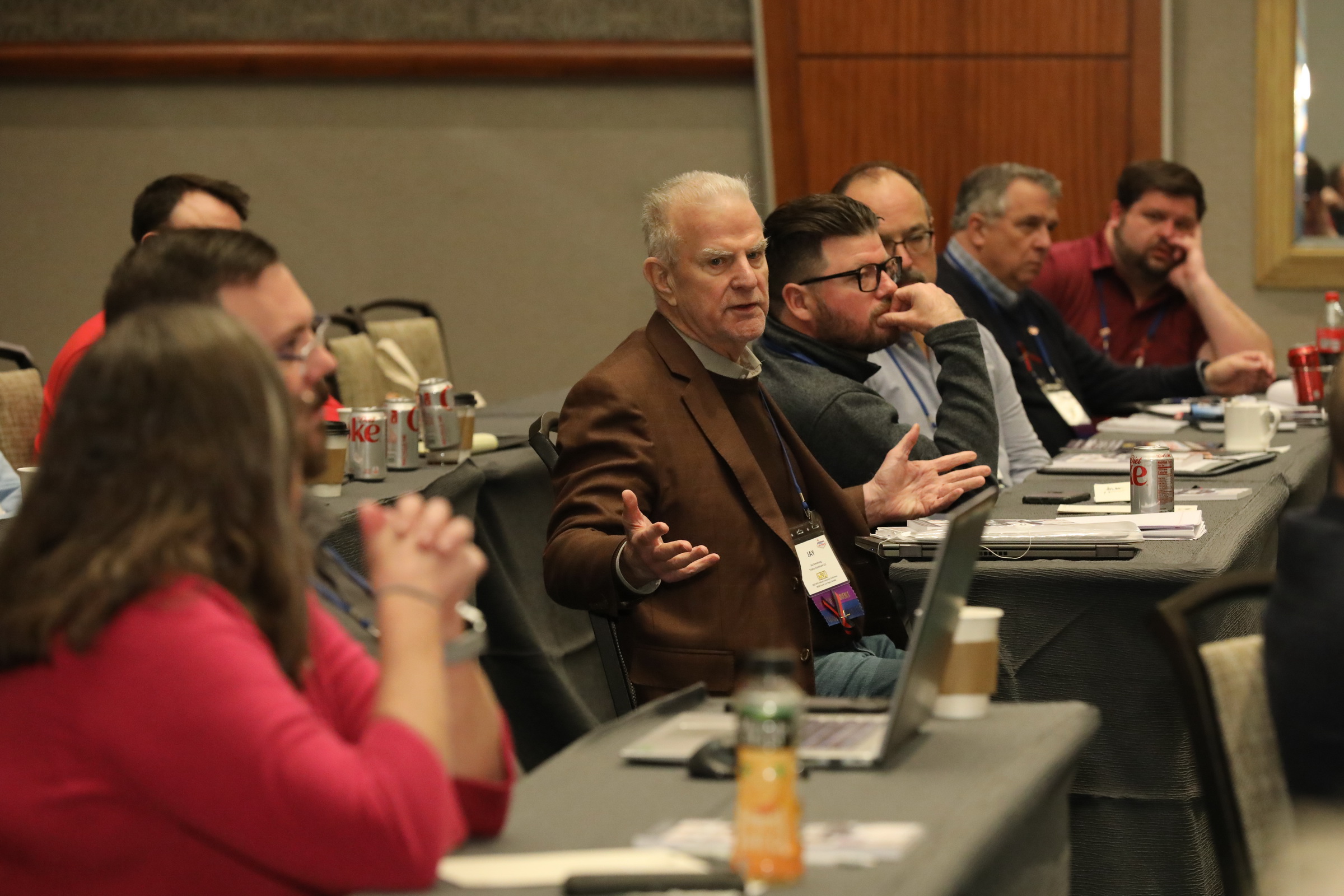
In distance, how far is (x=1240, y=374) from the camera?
4.33 metres

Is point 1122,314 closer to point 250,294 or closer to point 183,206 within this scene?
point 183,206

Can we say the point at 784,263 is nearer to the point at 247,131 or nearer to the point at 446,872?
the point at 446,872

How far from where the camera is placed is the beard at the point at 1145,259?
4.93m

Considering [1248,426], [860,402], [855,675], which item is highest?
[860,402]

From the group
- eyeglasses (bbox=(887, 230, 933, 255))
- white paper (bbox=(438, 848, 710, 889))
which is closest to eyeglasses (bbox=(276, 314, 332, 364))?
white paper (bbox=(438, 848, 710, 889))

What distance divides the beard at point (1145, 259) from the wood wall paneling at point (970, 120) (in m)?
A: 1.05

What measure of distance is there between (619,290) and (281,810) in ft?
18.3

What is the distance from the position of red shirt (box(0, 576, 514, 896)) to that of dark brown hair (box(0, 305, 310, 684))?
0.08ft

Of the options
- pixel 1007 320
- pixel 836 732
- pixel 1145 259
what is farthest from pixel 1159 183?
pixel 836 732

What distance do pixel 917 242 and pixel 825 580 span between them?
140 cm

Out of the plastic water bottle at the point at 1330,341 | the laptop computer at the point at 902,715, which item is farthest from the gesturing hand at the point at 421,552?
the plastic water bottle at the point at 1330,341

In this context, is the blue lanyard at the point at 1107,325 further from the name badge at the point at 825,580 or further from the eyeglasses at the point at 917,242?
the name badge at the point at 825,580

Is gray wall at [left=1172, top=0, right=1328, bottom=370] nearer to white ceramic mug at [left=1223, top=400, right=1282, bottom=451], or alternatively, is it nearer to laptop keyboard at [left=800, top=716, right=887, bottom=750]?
white ceramic mug at [left=1223, top=400, right=1282, bottom=451]

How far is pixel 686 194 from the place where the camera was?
2627 mm
